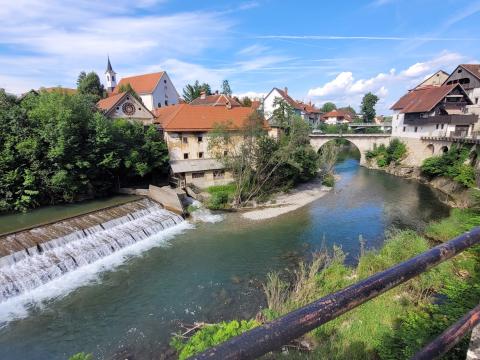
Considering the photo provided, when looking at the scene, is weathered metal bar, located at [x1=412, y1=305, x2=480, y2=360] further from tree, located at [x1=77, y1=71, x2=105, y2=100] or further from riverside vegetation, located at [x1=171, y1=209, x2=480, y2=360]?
tree, located at [x1=77, y1=71, x2=105, y2=100]

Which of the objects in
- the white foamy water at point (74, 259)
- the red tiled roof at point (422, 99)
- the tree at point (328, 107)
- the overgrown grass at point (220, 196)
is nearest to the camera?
the white foamy water at point (74, 259)

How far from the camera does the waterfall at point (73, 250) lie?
11789 mm

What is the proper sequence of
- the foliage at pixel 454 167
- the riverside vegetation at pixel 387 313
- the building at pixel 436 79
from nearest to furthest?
the riverside vegetation at pixel 387 313 < the foliage at pixel 454 167 < the building at pixel 436 79

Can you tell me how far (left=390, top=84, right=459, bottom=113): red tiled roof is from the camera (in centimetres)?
3294

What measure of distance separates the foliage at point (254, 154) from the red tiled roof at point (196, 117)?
1.55 m

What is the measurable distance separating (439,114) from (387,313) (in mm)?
33745

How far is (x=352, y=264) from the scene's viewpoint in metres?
13.4

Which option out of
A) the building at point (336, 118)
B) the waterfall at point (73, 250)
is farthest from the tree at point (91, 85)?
the building at point (336, 118)

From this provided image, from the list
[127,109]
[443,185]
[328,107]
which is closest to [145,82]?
[127,109]

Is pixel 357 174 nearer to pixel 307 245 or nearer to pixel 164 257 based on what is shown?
pixel 307 245

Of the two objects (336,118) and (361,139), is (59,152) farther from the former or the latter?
(336,118)

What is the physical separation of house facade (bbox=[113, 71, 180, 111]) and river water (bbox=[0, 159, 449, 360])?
32.1 m

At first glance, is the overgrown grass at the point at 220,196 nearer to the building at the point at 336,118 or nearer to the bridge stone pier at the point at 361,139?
the bridge stone pier at the point at 361,139

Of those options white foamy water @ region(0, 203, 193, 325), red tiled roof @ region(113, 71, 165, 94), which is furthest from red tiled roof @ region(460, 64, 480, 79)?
red tiled roof @ region(113, 71, 165, 94)
